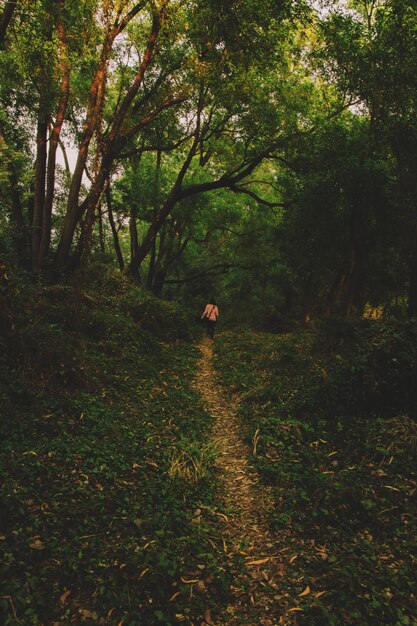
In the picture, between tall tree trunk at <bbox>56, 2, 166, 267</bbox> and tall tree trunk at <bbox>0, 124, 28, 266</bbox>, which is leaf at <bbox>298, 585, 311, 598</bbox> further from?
tall tree trunk at <bbox>0, 124, 28, 266</bbox>

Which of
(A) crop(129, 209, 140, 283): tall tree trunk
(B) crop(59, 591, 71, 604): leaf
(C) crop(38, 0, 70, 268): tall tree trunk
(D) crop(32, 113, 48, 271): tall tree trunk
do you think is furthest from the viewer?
(A) crop(129, 209, 140, 283): tall tree trunk

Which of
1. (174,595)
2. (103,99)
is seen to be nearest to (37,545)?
(174,595)

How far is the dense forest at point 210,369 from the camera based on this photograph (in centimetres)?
389

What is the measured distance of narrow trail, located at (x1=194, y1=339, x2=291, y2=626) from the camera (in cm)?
371

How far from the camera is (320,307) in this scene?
28.0 metres

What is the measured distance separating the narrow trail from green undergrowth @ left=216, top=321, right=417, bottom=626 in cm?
13

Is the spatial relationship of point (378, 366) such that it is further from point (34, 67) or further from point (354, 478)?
point (34, 67)

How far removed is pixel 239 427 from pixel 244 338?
9184 mm

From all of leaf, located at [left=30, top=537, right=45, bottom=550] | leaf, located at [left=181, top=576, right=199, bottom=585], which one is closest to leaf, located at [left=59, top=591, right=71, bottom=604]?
leaf, located at [left=30, top=537, right=45, bottom=550]

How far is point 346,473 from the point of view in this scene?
18.0 feet

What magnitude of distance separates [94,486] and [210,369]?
7.51 meters

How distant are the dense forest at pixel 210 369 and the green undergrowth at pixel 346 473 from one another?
28mm

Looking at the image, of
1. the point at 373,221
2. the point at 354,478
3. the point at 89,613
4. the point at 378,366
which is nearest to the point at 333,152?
the point at 373,221

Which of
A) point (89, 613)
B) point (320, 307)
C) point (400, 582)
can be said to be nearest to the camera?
point (89, 613)
